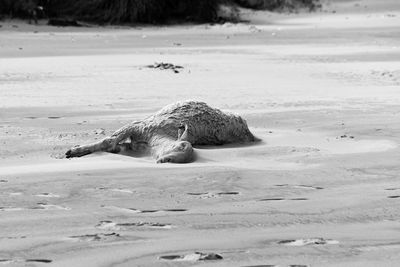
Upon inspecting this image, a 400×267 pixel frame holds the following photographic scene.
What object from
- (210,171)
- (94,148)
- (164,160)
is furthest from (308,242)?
(94,148)

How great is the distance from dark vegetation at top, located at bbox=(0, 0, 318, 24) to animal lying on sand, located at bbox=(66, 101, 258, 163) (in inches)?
626

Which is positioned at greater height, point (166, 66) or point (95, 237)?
point (95, 237)

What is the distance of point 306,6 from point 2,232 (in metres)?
25.4

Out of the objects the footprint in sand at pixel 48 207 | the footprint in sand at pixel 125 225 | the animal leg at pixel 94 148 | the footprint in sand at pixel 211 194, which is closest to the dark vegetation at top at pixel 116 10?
the animal leg at pixel 94 148

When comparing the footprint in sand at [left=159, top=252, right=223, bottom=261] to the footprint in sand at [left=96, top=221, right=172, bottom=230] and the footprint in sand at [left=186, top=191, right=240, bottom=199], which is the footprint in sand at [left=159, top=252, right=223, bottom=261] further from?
the footprint in sand at [left=186, top=191, right=240, bottom=199]

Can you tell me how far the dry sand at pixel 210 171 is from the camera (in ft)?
14.1

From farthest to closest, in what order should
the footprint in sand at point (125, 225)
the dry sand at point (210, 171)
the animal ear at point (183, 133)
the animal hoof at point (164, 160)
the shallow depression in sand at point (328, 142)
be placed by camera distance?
the shallow depression in sand at point (328, 142), the animal ear at point (183, 133), the animal hoof at point (164, 160), the footprint in sand at point (125, 225), the dry sand at point (210, 171)

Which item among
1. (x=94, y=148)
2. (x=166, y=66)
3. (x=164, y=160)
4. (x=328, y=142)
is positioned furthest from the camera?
(x=166, y=66)

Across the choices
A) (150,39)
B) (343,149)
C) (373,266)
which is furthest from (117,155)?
(150,39)

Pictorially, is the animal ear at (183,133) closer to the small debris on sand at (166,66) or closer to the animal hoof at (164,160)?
the animal hoof at (164,160)

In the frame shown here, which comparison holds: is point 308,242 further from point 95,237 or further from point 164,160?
point 164,160

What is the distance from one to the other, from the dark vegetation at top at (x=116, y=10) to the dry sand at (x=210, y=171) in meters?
8.29

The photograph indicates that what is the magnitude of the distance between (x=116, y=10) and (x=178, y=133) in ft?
56.5

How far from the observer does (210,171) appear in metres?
5.99
